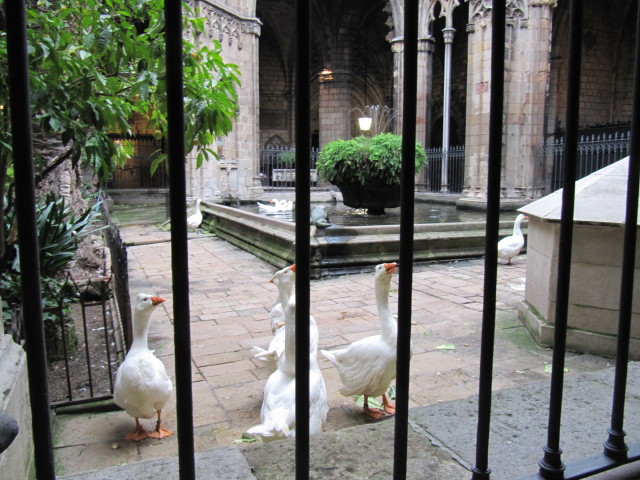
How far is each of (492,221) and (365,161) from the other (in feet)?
24.9

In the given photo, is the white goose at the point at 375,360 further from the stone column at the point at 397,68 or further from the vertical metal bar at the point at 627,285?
the stone column at the point at 397,68

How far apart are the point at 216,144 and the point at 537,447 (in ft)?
48.2

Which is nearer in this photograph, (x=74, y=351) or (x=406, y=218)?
(x=406, y=218)

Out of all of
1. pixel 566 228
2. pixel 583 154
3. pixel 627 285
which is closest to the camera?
pixel 566 228

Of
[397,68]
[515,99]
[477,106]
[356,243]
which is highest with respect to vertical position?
[397,68]

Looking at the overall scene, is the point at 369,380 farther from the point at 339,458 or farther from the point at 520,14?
the point at 520,14

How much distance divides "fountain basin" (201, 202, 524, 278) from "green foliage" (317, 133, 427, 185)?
1.42 meters

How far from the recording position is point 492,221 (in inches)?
44.6

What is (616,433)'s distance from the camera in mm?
1262

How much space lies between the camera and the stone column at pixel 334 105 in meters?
22.5

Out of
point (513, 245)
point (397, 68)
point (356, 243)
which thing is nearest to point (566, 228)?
point (356, 243)

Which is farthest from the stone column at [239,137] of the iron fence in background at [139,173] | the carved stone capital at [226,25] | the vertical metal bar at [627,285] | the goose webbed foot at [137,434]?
the vertical metal bar at [627,285]

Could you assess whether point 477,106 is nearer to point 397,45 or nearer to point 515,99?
point 515,99

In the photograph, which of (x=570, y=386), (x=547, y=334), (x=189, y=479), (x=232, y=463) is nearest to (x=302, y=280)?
(x=189, y=479)
